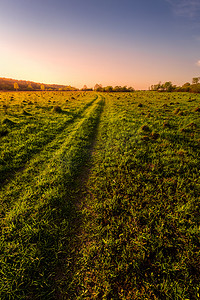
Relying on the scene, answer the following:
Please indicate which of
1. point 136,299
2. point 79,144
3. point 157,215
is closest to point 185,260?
point 157,215

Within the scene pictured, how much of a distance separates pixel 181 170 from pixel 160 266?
14.9ft

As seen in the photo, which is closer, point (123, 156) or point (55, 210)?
point (55, 210)

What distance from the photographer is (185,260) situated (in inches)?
116

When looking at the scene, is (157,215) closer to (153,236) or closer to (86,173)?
(153,236)

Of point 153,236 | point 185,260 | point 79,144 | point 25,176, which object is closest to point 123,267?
point 153,236

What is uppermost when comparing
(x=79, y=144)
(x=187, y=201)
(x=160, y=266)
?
(x=79, y=144)

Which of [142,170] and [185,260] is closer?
[185,260]

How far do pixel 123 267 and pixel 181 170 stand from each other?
517 centimetres

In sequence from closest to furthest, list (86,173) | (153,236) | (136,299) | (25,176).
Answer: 1. (136,299)
2. (153,236)
3. (25,176)
4. (86,173)

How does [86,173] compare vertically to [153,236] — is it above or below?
above

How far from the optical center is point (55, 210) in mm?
4273

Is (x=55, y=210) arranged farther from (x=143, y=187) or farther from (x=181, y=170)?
(x=181, y=170)

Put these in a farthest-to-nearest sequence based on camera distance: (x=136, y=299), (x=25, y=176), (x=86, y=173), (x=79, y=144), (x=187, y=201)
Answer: (x=79, y=144) → (x=86, y=173) → (x=25, y=176) → (x=187, y=201) → (x=136, y=299)

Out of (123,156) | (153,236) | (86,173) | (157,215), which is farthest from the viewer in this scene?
(123,156)
